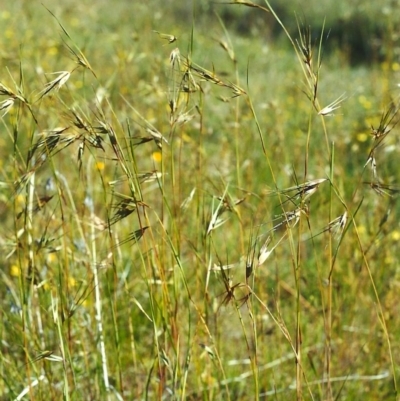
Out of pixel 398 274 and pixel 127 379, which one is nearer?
pixel 127 379

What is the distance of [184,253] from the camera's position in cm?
197

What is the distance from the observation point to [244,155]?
109 inches

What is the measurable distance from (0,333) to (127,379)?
0.39 m

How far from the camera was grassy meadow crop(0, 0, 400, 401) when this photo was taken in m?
0.96

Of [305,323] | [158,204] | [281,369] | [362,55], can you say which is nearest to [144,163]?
[158,204]

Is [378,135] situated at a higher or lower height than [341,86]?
higher

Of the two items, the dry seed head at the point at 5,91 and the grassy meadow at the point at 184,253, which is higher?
the dry seed head at the point at 5,91

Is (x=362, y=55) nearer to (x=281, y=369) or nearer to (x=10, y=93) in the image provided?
(x=281, y=369)

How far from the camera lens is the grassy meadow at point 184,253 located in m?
0.96

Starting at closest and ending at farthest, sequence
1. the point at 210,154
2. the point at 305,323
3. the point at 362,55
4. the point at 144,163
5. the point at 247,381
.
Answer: the point at 247,381, the point at 305,323, the point at 144,163, the point at 210,154, the point at 362,55

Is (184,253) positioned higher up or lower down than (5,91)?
lower down

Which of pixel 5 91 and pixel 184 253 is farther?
pixel 184 253

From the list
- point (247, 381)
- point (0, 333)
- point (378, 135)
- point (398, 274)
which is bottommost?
point (247, 381)

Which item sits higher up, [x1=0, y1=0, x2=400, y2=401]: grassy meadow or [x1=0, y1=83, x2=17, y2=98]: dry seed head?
[x1=0, y1=83, x2=17, y2=98]: dry seed head
